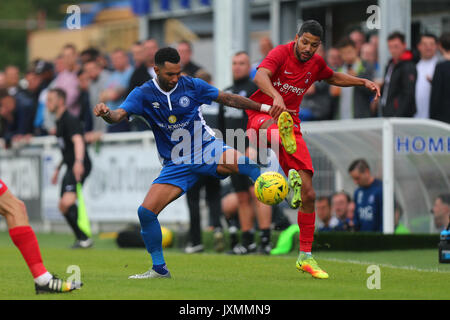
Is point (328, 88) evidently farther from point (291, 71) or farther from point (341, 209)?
point (291, 71)

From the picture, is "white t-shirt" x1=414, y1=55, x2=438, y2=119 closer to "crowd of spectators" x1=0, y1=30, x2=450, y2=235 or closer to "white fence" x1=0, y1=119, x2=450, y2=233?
"crowd of spectators" x1=0, y1=30, x2=450, y2=235

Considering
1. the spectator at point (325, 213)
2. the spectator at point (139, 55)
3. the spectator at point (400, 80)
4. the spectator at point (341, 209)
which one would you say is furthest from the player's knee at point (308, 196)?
the spectator at point (139, 55)

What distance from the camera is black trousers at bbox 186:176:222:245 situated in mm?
13992

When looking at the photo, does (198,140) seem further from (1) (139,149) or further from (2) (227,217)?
(1) (139,149)

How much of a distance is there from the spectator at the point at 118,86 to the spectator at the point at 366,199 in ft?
18.8

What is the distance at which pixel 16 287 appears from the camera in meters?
8.75

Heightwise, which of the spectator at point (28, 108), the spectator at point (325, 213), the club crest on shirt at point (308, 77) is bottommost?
the spectator at point (325, 213)

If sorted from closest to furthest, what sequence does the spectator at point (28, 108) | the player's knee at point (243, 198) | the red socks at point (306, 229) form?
the red socks at point (306, 229), the player's knee at point (243, 198), the spectator at point (28, 108)

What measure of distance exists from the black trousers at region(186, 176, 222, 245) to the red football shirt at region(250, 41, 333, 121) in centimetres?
425

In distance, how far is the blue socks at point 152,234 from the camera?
9.35m

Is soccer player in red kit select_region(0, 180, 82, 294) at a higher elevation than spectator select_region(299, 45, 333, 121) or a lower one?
lower

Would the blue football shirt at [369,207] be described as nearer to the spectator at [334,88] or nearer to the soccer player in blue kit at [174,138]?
the spectator at [334,88]

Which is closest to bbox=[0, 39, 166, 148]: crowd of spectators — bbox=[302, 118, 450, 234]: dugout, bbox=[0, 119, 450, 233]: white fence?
bbox=[0, 119, 450, 233]: white fence

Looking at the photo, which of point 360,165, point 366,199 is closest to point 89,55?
point 360,165
